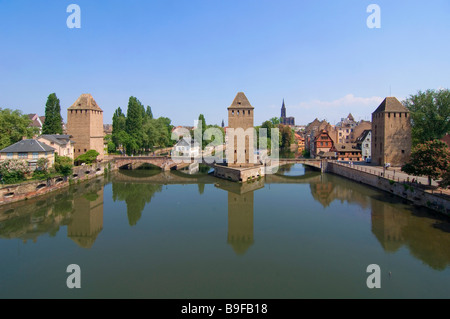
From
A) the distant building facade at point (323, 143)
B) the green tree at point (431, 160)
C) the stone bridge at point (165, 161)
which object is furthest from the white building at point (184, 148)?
the green tree at point (431, 160)

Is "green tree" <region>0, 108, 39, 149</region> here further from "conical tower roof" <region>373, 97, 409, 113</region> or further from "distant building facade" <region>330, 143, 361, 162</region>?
"distant building facade" <region>330, 143, 361, 162</region>

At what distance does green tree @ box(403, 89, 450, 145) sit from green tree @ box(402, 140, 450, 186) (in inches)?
493

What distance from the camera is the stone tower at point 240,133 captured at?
36.1 meters

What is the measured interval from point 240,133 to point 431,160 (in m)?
20.4

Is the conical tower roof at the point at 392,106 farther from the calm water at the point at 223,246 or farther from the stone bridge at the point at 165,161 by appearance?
the calm water at the point at 223,246

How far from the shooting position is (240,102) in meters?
36.4

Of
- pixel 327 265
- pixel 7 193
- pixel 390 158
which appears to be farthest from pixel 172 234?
pixel 390 158

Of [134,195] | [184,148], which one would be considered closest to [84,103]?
[184,148]

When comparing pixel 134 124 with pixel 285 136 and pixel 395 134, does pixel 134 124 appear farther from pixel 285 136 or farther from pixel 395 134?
pixel 285 136

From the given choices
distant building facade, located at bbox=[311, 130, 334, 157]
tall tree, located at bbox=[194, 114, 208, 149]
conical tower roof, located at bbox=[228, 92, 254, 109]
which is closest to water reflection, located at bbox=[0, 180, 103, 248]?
conical tower roof, located at bbox=[228, 92, 254, 109]
